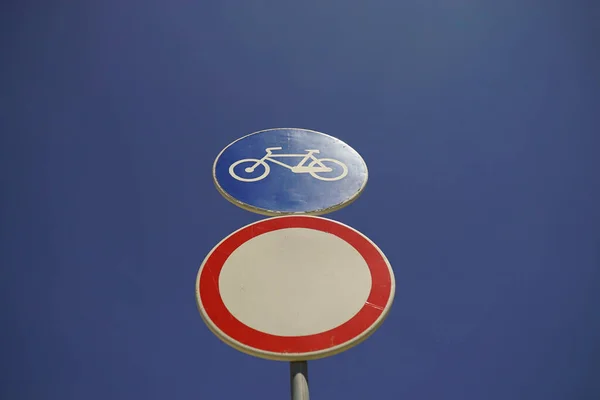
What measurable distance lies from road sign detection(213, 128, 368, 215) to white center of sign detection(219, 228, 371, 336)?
24cm

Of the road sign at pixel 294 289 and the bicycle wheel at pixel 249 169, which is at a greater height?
the bicycle wheel at pixel 249 169

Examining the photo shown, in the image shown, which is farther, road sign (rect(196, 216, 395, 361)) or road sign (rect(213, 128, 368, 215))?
road sign (rect(213, 128, 368, 215))

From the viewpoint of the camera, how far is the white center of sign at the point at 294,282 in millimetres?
987

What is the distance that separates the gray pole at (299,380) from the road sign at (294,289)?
4 centimetres

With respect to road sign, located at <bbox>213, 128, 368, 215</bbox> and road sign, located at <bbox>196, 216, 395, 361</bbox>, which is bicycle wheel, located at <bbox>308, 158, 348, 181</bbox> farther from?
road sign, located at <bbox>196, 216, 395, 361</bbox>

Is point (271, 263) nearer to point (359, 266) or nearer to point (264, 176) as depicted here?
point (359, 266)

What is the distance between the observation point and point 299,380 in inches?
36.4

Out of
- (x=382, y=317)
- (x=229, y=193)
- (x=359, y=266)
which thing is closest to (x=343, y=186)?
(x=229, y=193)

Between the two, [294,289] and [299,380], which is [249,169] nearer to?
[294,289]

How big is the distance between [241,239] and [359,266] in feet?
0.98

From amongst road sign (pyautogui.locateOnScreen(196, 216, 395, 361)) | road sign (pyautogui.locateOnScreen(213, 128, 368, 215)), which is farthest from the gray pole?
road sign (pyautogui.locateOnScreen(213, 128, 368, 215))

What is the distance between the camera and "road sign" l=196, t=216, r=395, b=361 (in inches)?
37.3

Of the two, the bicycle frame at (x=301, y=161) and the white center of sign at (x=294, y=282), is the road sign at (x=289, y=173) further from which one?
the white center of sign at (x=294, y=282)

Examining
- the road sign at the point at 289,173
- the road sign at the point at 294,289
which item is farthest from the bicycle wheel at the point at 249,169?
the road sign at the point at 294,289
